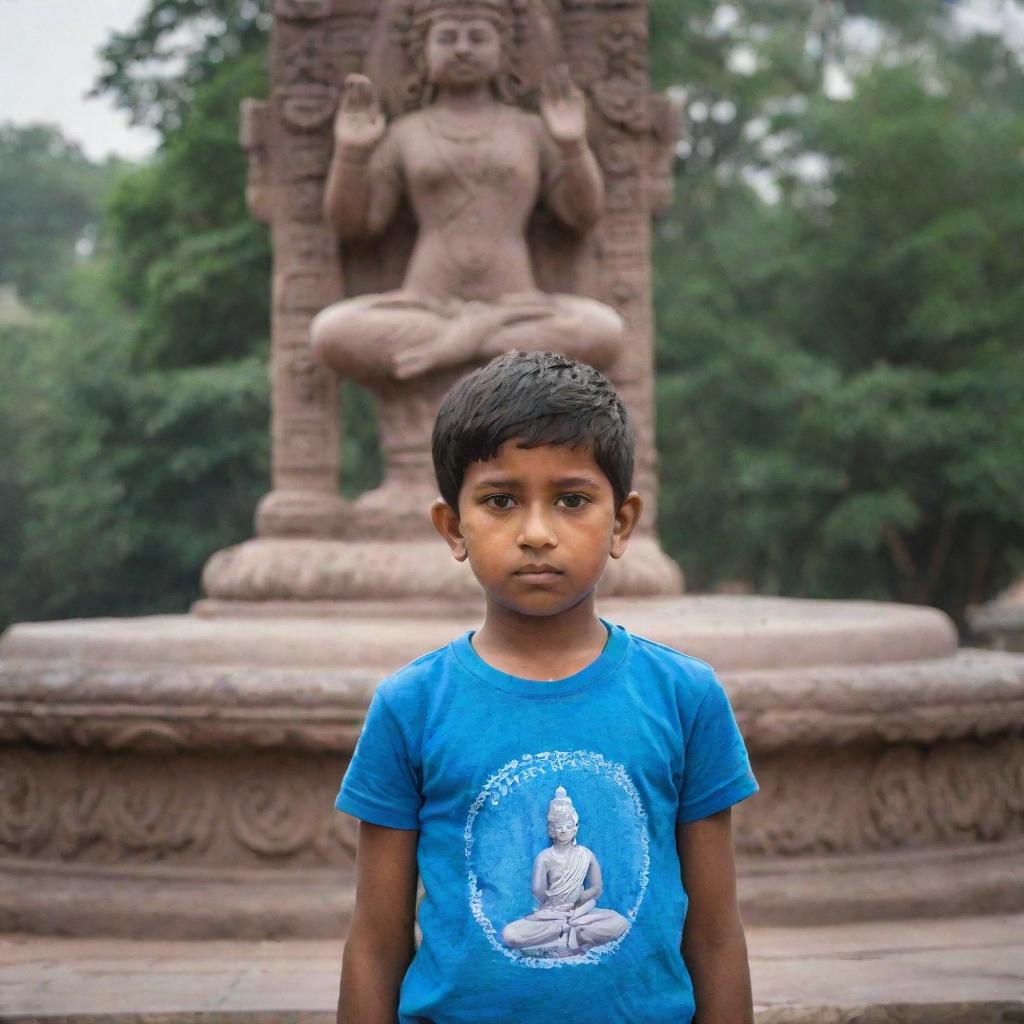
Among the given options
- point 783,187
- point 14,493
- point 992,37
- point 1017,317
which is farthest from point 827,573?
point 14,493

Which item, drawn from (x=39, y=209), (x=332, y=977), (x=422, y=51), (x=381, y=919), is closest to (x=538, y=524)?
(x=381, y=919)

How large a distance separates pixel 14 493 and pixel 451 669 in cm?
2470

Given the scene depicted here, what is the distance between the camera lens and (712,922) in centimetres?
207

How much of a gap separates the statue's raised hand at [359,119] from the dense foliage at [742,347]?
10.3 metres

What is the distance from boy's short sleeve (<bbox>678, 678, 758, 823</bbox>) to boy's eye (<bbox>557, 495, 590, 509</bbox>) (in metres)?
0.30

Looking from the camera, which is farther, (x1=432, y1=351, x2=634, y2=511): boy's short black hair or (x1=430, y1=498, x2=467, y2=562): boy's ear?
(x1=430, y1=498, x2=467, y2=562): boy's ear

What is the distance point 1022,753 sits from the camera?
15.0ft

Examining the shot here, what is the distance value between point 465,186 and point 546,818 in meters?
4.15

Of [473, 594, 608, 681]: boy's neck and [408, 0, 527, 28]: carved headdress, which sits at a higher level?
[408, 0, 527, 28]: carved headdress

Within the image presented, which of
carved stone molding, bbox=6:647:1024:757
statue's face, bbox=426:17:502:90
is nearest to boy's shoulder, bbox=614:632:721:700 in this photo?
carved stone molding, bbox=6:647:1024:757

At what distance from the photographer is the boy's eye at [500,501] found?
2002 mm

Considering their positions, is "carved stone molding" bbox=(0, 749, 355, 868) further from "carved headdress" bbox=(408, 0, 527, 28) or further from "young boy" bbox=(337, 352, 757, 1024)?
"carved headdress" bbox=(408, 0, 527, 28)

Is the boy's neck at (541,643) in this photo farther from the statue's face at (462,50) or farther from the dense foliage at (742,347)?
the dense foliage at (742,347)

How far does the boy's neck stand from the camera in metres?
2.06
